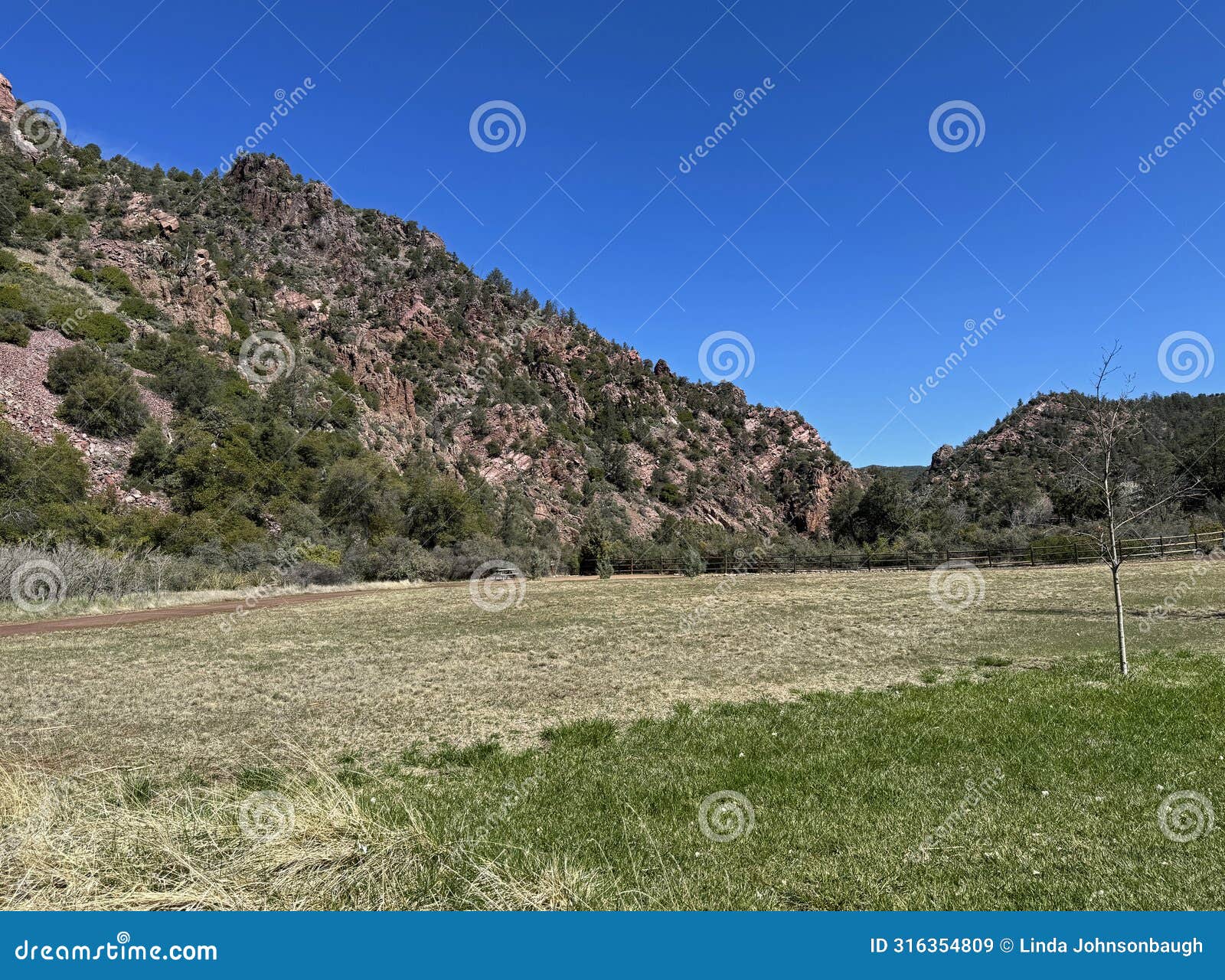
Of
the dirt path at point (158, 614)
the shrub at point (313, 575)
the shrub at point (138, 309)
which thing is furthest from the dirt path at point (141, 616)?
the shrub at point (138, 309)

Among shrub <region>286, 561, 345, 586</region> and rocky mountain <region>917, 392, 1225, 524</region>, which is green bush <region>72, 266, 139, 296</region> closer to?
shrub <region>286, 561, 345, 586</region>

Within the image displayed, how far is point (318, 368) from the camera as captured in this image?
6444 cm

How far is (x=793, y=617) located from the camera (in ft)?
65.5

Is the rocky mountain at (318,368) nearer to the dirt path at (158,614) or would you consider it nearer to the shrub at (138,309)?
the shrub at (138,309)

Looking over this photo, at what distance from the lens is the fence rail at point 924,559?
3669 centimetres

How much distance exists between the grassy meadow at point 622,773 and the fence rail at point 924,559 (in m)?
27.1

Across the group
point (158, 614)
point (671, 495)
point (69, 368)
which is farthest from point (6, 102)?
point (671, 495)

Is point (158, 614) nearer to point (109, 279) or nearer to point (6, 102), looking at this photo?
point (109, 279)

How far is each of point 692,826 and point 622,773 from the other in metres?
1.56

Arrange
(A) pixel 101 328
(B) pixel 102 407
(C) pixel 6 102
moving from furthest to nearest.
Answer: (C) pixel 6 102 → (A) pixel 101 328 → (B) pixel 102 407

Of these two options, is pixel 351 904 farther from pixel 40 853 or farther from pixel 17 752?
pixel 17 752

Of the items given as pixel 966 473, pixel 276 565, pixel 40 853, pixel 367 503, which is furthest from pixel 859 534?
pixel 40 853

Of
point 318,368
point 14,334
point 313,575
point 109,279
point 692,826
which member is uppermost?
point 109,279

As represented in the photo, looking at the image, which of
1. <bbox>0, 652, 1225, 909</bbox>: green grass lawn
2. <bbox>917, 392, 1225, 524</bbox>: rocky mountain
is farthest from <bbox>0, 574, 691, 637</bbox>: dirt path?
<bbox>917, 392, 1225, 524</bbox>: rocky mountain
